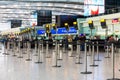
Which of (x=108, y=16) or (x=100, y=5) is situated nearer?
(x=108, y=16)

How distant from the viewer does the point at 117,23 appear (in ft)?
83.1

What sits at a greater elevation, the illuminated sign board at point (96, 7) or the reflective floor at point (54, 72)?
the illuminated sign board at point (96, 7)

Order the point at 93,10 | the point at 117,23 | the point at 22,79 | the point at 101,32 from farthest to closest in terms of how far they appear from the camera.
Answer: the point at 93,10, the point at 101,32, the point at 117,23, the point at 22,79

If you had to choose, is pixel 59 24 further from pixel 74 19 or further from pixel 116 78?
pixel 116 78

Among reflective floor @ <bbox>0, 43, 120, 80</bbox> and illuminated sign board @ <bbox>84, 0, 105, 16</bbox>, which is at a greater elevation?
illuminated sign board @ <bbox>84, 0, 105, 16</bbox>

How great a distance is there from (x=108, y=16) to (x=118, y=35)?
2.29m

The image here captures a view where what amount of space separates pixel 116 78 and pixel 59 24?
26.2 metres

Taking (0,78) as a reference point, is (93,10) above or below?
above

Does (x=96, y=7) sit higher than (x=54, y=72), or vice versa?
(x=96, y=7)

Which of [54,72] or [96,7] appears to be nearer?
[54,72]

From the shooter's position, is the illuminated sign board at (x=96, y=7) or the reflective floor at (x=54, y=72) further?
the illuminated sign board at (x=96, y=7)

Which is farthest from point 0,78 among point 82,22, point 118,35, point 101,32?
point 82,22

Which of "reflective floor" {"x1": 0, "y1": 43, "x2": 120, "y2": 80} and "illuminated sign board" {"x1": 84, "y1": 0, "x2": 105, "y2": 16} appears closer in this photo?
"reflective floor" {"x1": 0, "y1": 43, "x2": 120, "y2": 80}

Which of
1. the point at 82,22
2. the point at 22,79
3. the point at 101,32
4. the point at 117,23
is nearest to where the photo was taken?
the point at 22,79
